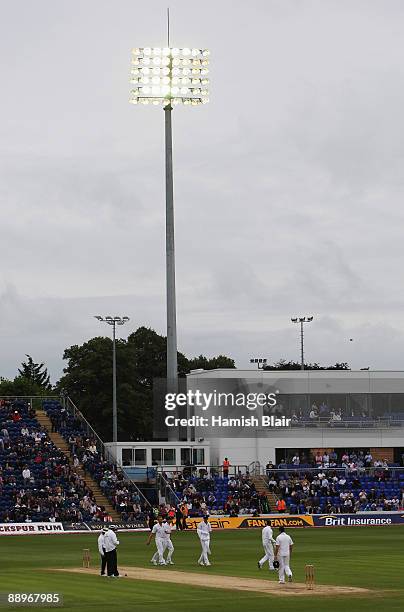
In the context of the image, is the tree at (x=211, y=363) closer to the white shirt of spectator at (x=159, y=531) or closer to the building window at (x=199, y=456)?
the building window at (x=199, y=456)

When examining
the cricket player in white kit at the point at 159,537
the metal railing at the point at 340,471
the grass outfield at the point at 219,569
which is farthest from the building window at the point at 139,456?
the cricket player in white kit at the point at 159,537

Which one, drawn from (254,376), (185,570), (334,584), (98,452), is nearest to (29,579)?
(185,570)

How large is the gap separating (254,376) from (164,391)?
332 inches

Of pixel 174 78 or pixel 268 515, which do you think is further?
pixel 174 78

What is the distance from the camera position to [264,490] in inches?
3548

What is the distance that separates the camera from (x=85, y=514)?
7944 cm

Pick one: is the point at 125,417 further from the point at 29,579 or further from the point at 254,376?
the point at 29,579

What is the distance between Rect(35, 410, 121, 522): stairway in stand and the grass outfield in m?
8.94

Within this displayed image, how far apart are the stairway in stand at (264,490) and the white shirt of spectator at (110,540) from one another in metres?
47.2

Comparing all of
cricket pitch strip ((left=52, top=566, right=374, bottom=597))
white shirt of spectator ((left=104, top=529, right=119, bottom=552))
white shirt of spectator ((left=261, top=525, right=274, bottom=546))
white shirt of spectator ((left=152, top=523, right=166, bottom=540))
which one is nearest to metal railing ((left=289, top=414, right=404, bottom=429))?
white shirt of spectator ((left=152, top=523, right=166, bottom=540))

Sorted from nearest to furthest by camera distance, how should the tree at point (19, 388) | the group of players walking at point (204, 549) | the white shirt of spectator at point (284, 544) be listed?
1. the white shirt of spectator at point (284, 544)
2. the group of players walking at point (204, 549)
3. the tree at point (19, 388)

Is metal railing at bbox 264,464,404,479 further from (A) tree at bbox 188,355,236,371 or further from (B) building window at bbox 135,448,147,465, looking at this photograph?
(A) tree at bbox 188,355,236,371

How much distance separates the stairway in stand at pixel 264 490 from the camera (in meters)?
88.4

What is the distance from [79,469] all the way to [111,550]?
150ft
